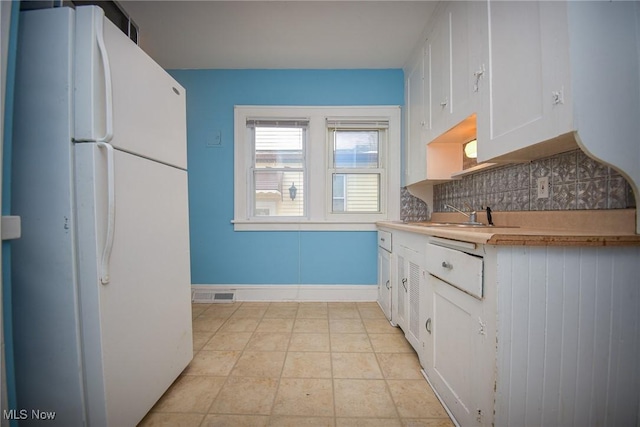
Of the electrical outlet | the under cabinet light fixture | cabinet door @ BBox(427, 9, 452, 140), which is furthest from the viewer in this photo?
the under cabinet light fixture

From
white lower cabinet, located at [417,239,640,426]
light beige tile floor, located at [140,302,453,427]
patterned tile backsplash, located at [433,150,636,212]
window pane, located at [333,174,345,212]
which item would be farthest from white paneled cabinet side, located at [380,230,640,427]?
window pane, located at [333,174,345,212]

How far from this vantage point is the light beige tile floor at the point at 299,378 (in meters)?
1.18

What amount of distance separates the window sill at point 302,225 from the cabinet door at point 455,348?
1434 millimetres

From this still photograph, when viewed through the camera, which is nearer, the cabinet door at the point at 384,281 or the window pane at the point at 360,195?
the cabinet door at the point at 384,281

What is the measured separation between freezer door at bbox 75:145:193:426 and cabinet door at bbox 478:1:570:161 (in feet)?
5.46

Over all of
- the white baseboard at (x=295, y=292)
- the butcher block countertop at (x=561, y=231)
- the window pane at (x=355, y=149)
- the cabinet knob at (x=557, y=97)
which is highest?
the window pane at (x=355, y=149)

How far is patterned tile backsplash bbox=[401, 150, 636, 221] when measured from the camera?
103 cm

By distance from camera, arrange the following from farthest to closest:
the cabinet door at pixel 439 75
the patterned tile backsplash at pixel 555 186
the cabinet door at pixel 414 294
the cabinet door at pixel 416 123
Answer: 1. the cabinet door at pixel 416 123
2. the cabinet door at pixel 439 75
3. the cabinet door at pixel 414 294
4. the patterned tile backsplash at pixel 555 186

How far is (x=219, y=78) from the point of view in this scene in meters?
2.76

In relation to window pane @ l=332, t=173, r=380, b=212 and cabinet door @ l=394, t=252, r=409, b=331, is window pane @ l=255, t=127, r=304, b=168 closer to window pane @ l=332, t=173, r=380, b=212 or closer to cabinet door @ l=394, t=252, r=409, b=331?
window pane @ l=332, t=173, r=380, b=212

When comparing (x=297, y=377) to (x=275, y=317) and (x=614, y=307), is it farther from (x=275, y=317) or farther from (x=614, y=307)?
(x=614, y=307)

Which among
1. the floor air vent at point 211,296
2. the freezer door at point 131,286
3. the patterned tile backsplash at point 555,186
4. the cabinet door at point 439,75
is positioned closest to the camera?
the freezer door at point 131,286

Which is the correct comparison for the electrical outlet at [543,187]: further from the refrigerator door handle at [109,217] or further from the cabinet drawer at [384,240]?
the refrigerator door handle at [109,217]

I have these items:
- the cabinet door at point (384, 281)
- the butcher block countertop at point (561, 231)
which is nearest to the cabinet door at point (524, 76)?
the butcher block countertop at point (561, 231)
